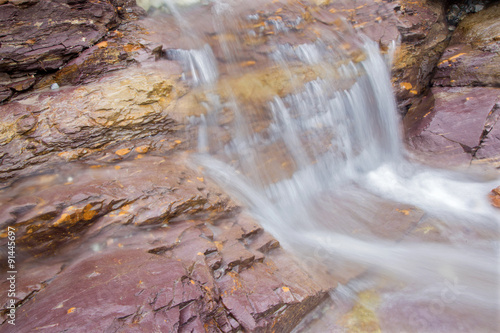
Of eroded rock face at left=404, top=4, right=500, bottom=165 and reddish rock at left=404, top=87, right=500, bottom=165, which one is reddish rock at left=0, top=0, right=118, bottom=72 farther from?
eroded rock face at left=404, top=4, right=500, bottom=165

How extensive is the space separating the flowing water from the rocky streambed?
0.10m

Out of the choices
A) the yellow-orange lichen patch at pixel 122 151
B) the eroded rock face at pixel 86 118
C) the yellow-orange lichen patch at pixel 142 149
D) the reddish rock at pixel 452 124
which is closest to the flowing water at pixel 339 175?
the reddish rock at pixel 452 124

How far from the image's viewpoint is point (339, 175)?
221 inches

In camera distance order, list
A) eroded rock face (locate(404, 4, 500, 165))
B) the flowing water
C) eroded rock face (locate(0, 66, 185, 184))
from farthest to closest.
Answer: eroded rock face (locate(404, 4, 500, 165)), eroded rock face (locate(0, 66, 185, 184)), the flowing water

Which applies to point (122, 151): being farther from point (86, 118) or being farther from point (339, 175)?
point (339, 175)

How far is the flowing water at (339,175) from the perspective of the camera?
3.65 meters

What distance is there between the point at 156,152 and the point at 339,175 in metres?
3.40

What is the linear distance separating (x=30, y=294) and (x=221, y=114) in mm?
3515

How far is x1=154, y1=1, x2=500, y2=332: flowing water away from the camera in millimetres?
3650

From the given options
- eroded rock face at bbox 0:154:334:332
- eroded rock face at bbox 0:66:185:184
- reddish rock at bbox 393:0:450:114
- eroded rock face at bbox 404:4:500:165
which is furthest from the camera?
reddish rock at bbox 393:0:450:114

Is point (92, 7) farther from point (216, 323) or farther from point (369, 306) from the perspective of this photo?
point (369, 306)

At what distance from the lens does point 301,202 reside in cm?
502

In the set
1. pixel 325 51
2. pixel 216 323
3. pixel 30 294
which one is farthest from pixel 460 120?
pixel 30 294

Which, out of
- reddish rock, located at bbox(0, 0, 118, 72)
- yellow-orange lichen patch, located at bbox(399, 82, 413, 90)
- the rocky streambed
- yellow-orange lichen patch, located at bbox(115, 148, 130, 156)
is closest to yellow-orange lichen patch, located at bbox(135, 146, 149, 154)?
the rocky streambed
